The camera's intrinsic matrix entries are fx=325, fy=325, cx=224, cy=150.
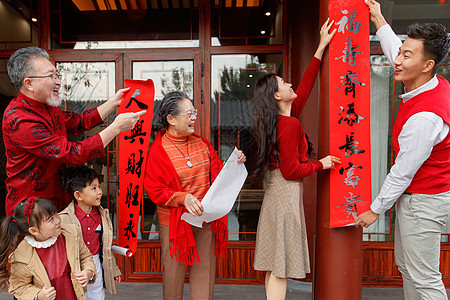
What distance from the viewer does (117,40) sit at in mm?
3217

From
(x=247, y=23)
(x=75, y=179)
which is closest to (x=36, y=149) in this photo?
(x=75, y=179)

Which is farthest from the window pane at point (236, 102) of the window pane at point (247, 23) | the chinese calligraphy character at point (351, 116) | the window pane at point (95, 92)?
the chinese calligraphy character at point (351, 116)

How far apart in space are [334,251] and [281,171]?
0.59 meters

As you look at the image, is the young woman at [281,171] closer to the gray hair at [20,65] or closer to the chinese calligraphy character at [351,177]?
the chinese calligraphy character at [351,177]

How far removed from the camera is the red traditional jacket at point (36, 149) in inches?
65.5

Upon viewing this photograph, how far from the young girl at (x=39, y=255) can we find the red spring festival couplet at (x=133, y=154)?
0.44 m

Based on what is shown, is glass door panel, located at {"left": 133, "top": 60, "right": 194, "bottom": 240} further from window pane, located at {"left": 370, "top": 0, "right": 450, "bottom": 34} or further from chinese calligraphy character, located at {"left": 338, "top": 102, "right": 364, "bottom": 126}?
window pane, located at {"left": 370, "top": 0, "right": 450, "bottom": 34}

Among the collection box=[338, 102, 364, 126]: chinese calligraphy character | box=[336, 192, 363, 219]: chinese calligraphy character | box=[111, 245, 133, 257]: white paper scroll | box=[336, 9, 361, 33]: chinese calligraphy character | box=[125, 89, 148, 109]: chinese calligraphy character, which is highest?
box=[336, 9, 361, 33]: chinese calligraphy character

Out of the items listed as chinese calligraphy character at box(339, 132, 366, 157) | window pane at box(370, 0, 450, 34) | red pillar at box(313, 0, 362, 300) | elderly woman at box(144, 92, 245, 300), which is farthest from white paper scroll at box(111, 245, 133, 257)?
window pane at box(370, 0, 450, 34)

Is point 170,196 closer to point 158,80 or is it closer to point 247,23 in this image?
point 158,80

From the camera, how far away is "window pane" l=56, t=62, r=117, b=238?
3.23 meters

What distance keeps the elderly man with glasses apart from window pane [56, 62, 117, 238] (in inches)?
53.8

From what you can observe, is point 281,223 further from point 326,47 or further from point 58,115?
point 58,115

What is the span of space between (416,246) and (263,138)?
1006mm
